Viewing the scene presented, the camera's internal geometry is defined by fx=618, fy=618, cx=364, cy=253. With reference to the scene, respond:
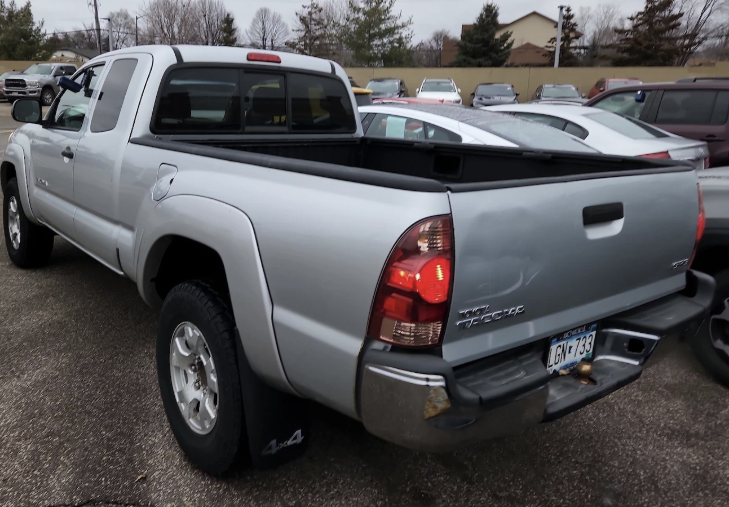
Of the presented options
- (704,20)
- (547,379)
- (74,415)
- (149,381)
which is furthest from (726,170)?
(704,20)

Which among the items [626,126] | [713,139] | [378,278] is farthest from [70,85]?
[713,139]

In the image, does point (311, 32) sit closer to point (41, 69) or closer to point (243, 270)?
point (41, 69)

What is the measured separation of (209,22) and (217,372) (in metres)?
61.8

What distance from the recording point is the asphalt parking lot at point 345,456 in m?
2.68

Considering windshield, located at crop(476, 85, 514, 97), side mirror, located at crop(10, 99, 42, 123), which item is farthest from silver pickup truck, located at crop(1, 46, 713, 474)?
windshield, located at crop(476, 85, 514, 97)

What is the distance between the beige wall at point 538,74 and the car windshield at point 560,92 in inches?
503

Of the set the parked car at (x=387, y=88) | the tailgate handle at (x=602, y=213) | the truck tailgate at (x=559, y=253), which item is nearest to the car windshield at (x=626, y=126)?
the truck tailgate at (x=559, y=253)

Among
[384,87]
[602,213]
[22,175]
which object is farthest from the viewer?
→ [384,87]

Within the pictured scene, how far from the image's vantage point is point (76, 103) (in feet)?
14.4

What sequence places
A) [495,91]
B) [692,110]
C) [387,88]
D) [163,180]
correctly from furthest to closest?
[495,91]
[387,88]
[692,110]
[163,180]

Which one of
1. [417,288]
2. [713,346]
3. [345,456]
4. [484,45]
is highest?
[484,45]

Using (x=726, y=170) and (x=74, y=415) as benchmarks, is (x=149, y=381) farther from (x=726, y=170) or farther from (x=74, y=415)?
(x=726, y=170)

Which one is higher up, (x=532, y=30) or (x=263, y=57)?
(x=532, y=30)

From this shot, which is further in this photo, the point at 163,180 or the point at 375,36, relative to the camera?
the point at 375,36
